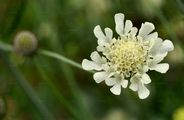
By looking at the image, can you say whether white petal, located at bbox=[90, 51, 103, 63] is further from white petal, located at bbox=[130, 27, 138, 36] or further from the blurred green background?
the blurred green background

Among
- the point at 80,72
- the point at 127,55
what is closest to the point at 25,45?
the point at 127,55

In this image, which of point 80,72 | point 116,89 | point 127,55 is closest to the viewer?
point 116,89

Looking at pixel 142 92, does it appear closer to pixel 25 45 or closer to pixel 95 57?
pixel 95 57

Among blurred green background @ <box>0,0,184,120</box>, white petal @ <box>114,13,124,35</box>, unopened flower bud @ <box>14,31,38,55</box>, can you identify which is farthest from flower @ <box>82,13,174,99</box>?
blurred green background @ <box>0,0,184,120</box>

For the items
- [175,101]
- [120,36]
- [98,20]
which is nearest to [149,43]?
[120,36]

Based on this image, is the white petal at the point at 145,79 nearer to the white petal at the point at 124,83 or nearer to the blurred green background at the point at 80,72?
the white petal at the point at 124,83

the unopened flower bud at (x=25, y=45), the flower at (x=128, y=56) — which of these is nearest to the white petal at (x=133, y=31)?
the flower at (x=128, y=56)
